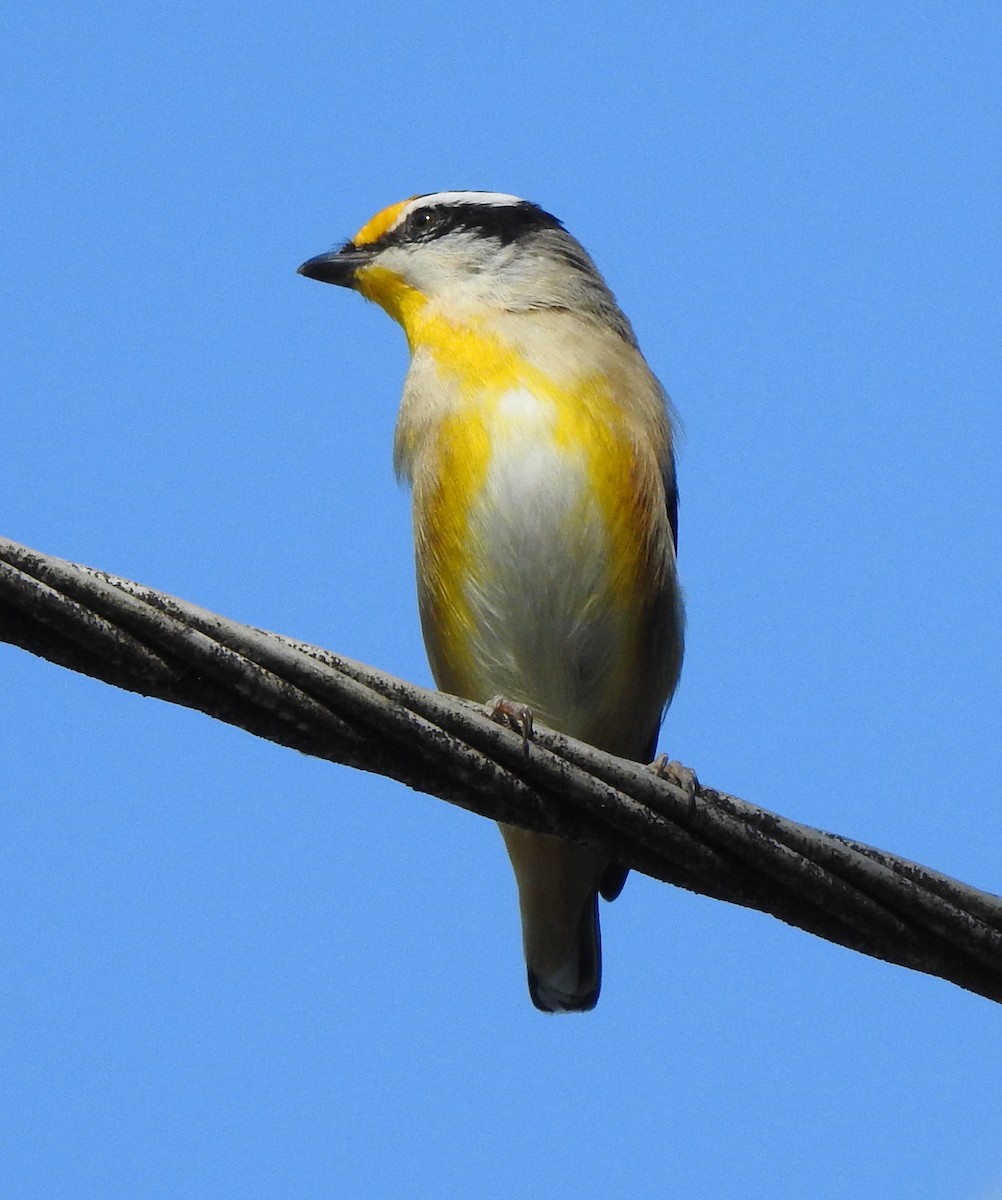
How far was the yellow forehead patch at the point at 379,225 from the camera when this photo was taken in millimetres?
7838

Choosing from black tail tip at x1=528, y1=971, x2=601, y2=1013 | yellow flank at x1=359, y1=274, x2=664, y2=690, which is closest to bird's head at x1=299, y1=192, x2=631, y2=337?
yellow flank at x1=359, y1=274, x2=664, y2=690

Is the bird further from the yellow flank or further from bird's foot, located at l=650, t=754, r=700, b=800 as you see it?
bird's foot, located at l=650, t=754, r=700, b=800

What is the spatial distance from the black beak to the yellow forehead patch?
5 cm

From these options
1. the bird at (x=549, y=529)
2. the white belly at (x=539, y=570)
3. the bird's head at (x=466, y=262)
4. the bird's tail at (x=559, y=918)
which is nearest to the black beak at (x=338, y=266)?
the bird's head at (x=466, y=262)

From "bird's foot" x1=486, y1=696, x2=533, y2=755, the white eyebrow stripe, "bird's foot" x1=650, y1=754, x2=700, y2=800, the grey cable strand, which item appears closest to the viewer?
the grey cable strand

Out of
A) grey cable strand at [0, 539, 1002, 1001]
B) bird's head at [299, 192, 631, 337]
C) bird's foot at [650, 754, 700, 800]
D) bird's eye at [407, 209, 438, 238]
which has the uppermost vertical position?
bird's eye at [407, 209, 438, 238]

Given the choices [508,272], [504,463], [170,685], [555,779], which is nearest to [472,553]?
[504,463]

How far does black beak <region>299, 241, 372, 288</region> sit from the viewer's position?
777 centimetres

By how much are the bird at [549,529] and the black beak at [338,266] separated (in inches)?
26.5

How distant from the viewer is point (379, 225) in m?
7.87

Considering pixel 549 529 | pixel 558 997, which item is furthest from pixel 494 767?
pixel 558 997

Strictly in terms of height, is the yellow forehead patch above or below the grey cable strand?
above

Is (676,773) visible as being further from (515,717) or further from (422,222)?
(422,222)

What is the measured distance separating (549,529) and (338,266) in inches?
90.8
